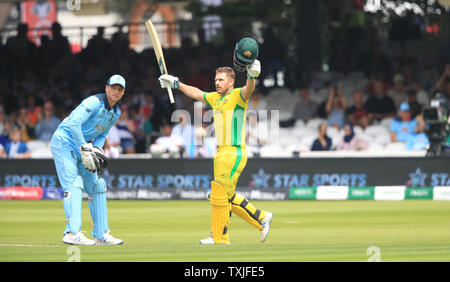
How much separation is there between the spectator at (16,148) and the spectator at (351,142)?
21.2ft

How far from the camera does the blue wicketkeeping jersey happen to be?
28.5 feet

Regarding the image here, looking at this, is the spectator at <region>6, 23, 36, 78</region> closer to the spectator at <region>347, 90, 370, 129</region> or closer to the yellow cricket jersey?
the spectator at <region>347, 90, 370, 129</region>

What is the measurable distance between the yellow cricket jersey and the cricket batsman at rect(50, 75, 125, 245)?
1.07 metres

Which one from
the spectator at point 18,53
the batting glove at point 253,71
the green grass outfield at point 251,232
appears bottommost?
the green grass outfield at point 251,232

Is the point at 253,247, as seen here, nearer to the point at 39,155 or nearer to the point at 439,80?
the point at 39,155

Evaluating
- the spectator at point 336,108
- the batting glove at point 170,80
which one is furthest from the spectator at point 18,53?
the batting glove at point 170,80

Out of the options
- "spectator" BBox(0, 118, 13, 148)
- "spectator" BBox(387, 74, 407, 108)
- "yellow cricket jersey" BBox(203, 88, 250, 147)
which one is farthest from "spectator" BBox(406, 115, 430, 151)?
"yellow cricket jersey" BBox(203, 88, 250, 147)

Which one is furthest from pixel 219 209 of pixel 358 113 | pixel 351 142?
pixel 358 113

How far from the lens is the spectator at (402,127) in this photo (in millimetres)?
17483

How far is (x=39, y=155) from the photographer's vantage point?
17625mm

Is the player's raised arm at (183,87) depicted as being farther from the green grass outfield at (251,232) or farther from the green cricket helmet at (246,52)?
the green grass outfield at (251,232)

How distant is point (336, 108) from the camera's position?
18547 millimetres
